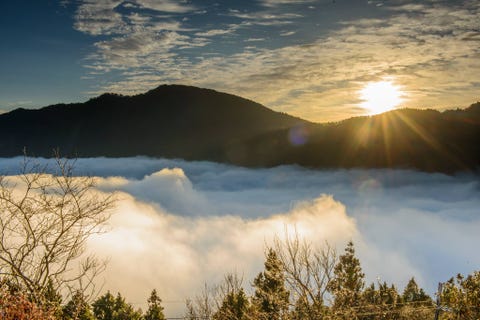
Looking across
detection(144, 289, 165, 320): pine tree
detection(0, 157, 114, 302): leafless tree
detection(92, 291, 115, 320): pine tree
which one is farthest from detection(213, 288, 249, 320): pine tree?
detection(0, 157, 114, 302): leafless tree

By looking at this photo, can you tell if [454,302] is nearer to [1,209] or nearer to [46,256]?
[46,256]

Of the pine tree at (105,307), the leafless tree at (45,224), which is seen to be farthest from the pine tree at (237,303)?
the leafless tree at (45,224)

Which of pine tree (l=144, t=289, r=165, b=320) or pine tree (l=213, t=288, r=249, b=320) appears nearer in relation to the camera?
pine tree (l=213, t=288, r=249, b=320)

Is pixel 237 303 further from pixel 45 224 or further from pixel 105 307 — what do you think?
pixel 45 224

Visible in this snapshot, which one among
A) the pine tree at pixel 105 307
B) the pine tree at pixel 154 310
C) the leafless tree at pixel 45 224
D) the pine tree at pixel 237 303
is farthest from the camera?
the pine tree at pixel 154 310

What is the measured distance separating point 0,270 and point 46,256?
2.04 meters

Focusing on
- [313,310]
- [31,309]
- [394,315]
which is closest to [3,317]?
[31,309]

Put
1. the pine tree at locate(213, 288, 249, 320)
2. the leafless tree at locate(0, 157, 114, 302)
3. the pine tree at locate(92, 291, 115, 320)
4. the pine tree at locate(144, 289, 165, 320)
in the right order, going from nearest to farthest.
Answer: the leafless tree at locate(0, 157, 114, 302)
the pine tree at locate(213, 288, 249, 320)
the pine tree at locate(92, 291, 115, 320)
the pine tree at locate(144, 289, 165, 320)

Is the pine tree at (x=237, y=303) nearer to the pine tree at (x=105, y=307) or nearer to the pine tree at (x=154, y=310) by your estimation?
the pine tree at (x=154, y=310)

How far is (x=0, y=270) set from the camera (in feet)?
47.2

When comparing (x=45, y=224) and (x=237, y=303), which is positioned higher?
(x=45, y=224)

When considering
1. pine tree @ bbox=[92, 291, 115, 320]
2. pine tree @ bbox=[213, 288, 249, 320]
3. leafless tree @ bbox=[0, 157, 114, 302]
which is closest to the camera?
leafless tree @ bbox=[0, 157, 114, 302]

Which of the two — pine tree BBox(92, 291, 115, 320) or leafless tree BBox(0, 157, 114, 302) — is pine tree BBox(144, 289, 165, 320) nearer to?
pine tree BBox(92, 291, 115, 320)

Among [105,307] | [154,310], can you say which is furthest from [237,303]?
[105,307]
